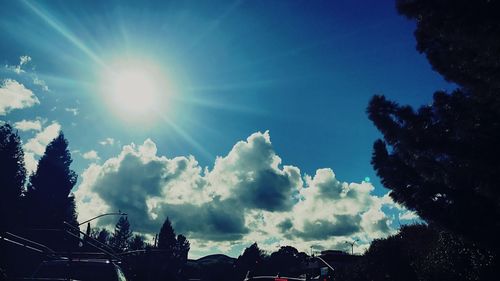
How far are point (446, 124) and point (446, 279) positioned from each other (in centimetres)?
1272

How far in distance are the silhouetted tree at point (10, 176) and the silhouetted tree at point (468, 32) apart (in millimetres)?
41626

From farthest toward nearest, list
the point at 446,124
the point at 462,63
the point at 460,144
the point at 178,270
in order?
the point at 178,270 → the point at 446,124 → the point at 460,144 → the point at 462,63

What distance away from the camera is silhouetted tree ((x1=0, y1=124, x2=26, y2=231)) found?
39812mm

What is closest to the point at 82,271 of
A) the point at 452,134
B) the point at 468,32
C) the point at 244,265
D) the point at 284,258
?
the point at 468,32

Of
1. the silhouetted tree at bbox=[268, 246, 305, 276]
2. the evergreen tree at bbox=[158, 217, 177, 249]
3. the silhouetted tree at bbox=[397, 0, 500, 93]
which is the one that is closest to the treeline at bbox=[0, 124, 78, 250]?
the silhouetted tree at bbox=[397, 0, 500, 93]

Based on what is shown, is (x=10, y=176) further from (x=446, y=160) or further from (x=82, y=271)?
(x=446, y=160)

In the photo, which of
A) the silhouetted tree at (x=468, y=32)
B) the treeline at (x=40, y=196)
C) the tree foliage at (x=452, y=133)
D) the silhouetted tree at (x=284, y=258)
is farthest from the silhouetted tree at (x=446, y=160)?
the silhouetted tree at (x=284, y=258)

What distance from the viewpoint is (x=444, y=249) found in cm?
2023

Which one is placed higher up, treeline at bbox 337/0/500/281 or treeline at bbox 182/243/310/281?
treeline at bbox 182/243/310/281

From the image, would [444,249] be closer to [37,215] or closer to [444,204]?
[444,204]

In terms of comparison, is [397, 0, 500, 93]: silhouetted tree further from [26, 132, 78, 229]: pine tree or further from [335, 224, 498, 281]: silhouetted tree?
[26, 132, 78, 229]: pine tree

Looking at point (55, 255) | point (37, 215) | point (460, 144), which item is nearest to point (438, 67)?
point (460, 144)

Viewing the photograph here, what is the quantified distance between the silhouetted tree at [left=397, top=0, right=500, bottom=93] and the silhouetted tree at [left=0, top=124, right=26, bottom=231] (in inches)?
1639

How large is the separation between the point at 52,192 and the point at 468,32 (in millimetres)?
49481
